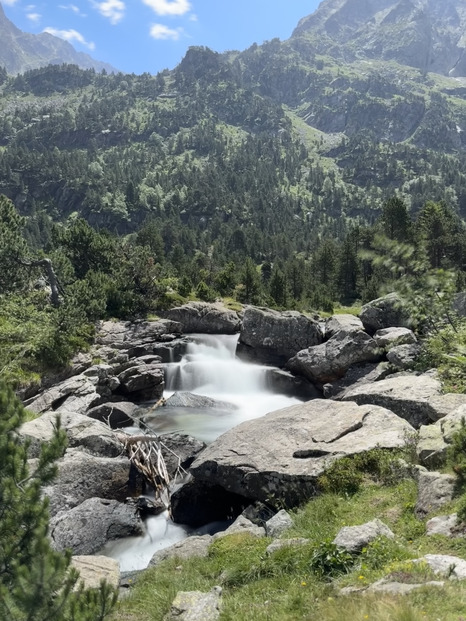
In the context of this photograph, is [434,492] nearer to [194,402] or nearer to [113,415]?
[113,415]

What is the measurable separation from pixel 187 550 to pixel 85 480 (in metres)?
6.98

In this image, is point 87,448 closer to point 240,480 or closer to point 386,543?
point 240,480

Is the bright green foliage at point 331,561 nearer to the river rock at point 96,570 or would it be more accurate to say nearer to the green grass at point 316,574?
the green grass at point 316,574

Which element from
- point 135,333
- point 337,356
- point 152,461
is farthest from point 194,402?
point 135,333

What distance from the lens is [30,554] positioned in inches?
260

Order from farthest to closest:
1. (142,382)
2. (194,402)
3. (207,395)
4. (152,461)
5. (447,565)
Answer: (207,395) → (142,382) → (194,402) → (152,461) → (447,565)

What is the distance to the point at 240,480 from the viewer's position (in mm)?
15336

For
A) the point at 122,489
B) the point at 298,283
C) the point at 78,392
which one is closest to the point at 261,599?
the point at 122,489

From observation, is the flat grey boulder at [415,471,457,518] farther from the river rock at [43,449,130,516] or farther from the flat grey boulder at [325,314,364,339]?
the flat grey boulder at [325,314,364,339]

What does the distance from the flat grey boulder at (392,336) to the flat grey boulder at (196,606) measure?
Answer: 77.0 ft

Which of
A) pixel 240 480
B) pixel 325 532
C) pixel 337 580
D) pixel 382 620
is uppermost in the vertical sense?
pixel 382 620

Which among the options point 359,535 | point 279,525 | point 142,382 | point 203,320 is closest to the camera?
point 359,535

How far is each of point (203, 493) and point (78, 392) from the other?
15004mm

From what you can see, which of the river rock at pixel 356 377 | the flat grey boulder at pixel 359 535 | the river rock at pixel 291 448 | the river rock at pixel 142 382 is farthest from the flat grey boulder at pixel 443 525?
the river rock at pixel 142 382
